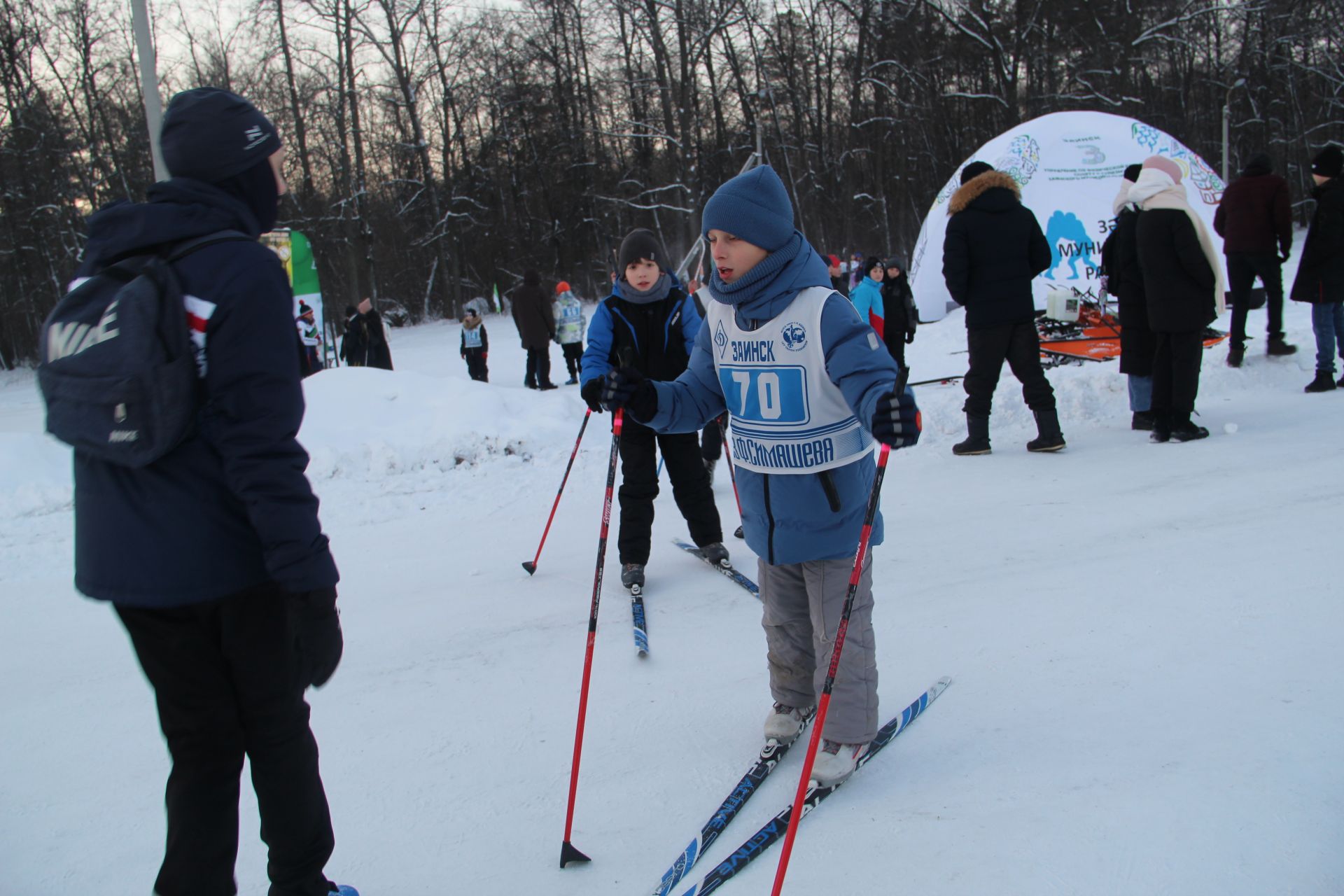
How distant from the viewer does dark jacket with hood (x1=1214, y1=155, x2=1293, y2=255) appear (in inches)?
318

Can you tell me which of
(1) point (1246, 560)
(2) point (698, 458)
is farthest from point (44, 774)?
(1) point (1246, 560)

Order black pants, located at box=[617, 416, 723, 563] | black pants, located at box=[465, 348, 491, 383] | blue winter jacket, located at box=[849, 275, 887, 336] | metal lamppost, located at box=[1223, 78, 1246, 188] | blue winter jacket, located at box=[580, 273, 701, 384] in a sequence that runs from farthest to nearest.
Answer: metal lamppost, located at box=[1223, 78, 1246, 188] < black pants, located at box=[465, 348, 491, 383] < blue winter jacket, located at box=[849, 275, 887, 336] < black pants, located at box=[617, 416, 723, 563] < blue winter jacket, located at box=[580, 273, 701, 384]

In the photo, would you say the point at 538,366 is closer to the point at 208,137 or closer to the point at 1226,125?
the point at 208,137

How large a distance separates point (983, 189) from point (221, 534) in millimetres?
5639

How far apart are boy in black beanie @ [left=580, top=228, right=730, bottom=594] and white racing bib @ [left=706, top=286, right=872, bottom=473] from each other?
151 cm

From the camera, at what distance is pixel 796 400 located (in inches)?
99.3

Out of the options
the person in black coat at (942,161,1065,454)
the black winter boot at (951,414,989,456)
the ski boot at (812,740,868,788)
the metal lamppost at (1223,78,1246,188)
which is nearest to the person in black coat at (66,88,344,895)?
the ski boot at (812,740,868,788)

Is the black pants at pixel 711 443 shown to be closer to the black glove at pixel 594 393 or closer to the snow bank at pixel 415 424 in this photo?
the snow bank at pixel 415 424

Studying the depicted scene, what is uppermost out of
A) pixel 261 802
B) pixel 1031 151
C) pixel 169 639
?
pixel 1031 151

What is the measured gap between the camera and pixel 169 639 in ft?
5.72

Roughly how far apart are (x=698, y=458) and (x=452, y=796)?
2170mm

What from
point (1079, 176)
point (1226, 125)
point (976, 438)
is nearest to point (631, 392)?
point (976, 438)

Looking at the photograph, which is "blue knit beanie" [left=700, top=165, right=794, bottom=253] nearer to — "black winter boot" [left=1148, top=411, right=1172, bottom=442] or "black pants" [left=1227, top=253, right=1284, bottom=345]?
"black winter boot" [left=1148, top=411, right=1172, bottom=442]

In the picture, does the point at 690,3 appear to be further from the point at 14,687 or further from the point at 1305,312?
the point at 14,687
